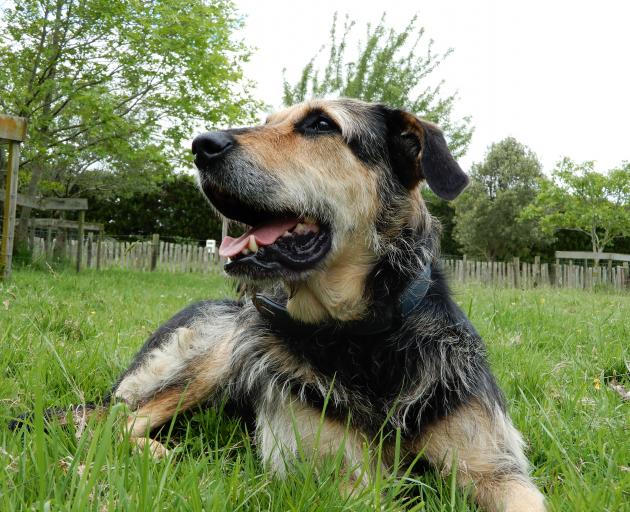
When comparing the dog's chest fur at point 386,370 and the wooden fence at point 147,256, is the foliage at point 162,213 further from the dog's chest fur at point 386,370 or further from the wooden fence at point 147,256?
the dog's chest fur at point 386,370

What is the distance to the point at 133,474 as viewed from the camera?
156cm

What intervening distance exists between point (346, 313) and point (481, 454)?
79 centimetres

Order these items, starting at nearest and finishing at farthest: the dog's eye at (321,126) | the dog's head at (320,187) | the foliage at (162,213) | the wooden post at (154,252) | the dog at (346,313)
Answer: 1. the dog at (346,313)
2. the dog's head at (320,187)
3. the dog's eye at (321,126)
4. the wooden post at (154,252)
5. the foliage at (162,213)

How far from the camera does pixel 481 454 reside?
215 centimetres

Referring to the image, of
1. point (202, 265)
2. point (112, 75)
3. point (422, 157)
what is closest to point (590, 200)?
point (202, 265)

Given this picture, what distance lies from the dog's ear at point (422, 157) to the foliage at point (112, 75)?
1083 centimetres

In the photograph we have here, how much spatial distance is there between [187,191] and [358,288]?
81.3 feet

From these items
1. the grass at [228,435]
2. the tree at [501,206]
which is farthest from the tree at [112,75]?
the tree at [501,206]

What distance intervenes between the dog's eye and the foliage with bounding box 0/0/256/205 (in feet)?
35.1

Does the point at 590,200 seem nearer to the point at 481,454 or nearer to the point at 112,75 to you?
the point at 112,75

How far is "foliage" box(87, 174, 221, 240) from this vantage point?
26.3 meters

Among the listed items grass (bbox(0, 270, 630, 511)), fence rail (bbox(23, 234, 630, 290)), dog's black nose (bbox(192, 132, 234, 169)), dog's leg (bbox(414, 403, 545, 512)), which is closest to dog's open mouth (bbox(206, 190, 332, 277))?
dog's black nose (bbox(192, 132, 234, 169))

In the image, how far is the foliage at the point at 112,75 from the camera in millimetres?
13016

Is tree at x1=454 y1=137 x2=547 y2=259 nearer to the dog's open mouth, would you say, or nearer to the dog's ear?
the dog's ear
